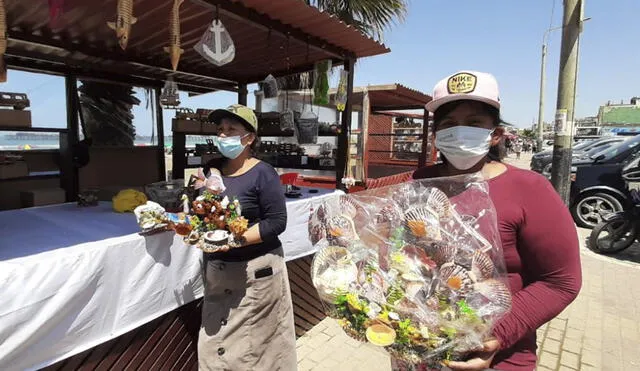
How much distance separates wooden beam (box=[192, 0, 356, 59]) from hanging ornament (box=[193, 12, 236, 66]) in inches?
5.0

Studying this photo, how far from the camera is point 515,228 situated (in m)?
1.21

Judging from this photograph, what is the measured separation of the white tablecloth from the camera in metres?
1.65

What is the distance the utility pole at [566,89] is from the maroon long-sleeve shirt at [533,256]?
15.2 feet

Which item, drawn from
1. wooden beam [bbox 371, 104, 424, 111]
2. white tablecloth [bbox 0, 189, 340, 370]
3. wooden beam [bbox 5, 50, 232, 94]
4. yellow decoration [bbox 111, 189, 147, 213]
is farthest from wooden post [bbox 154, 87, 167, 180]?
wooden beam [bbox 371, 104, 424, 111]

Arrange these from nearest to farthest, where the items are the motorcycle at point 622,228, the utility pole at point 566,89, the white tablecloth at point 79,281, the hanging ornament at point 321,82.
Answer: the white tablecloth at point 79,281, the hanging ornament at point 321,82, the utility pole at point 566,89, the motorcycle at point 622,228

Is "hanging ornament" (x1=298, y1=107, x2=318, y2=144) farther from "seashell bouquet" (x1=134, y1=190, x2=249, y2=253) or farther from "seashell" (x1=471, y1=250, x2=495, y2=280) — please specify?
"seashell" (x1=471, y1=250, x2=495, y2=280)

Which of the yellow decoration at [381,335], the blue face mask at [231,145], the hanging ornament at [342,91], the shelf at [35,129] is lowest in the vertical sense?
the yellow decoration at [381,335]

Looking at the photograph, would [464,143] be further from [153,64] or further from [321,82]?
[153,64]

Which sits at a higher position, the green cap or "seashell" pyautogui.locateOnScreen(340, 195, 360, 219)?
the green cap

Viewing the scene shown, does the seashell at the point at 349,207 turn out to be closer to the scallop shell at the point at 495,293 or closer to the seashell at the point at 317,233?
the seashell at the point at 317,233

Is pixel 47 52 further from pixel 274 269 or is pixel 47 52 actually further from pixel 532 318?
pixel 532 318

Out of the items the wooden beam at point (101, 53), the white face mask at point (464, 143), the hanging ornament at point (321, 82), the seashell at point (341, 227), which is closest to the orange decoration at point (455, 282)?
the seashell at point (341, 227)

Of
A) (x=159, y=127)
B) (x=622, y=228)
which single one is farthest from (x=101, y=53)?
(x=622, y=228)

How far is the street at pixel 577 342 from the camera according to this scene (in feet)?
Result: 9.88
